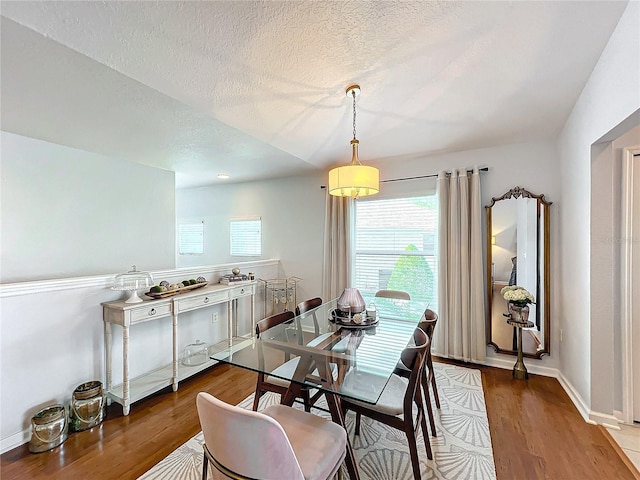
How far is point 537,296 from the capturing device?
9.87 feet

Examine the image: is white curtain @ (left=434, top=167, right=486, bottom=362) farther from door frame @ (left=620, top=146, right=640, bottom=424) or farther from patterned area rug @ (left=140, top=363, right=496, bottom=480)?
door frame @ (left=620, top=146, right=640, bottom=424)

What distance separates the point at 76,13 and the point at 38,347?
222cm

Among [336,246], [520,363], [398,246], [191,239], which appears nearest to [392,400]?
[520,363]

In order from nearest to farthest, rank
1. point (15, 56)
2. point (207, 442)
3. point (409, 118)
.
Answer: point (207, 442)
point (15, 56)
point (409, 118)

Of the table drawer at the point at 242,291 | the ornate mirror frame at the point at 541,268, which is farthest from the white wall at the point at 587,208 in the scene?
the table drawer at the point at 242,291

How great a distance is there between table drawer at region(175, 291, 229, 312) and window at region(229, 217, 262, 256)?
5.66 ft

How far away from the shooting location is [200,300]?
2975mm

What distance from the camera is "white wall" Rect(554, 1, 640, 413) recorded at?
5.21 feet

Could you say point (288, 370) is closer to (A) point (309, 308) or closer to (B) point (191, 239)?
(A) point (309, 308)

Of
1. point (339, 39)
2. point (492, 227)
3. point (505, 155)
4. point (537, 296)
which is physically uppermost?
point (339, 39)

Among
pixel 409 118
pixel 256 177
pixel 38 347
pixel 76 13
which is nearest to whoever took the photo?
pixel 76 13

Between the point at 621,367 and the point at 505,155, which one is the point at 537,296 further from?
the point at 505,155

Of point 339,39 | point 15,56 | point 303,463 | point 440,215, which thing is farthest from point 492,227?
point 15,56

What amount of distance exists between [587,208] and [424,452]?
7.41ft
